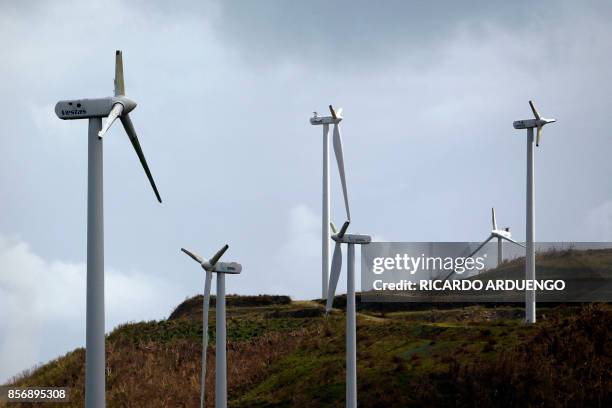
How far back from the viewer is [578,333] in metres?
69.2

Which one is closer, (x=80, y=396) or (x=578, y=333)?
(x=578, y=333)

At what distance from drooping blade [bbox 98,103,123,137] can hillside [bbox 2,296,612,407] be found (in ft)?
109

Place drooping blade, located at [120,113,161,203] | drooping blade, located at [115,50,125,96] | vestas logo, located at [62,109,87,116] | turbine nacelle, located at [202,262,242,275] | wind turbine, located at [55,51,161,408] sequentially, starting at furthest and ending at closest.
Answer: turbine nacelle, located at [202,262,242,275] < drooping blade, located at [115,50,125,96] < drooping blade, located at [120,113,161,203] < vestas logo, located at [62,109,87,116] < wind turbine, located at [55,51,161,408]

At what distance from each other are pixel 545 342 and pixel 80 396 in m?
37.7

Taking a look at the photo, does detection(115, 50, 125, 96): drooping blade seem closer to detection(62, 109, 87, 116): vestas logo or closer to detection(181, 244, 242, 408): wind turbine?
Result: detection(62, 109, 87, 116): vestas logo

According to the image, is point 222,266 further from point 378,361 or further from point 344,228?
point 378,361

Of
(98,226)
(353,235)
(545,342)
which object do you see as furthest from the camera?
(545,342)

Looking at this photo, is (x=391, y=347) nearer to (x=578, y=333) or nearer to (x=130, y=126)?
(x=578, y=333)

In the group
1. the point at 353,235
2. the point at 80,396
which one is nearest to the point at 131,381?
the point at 80,396

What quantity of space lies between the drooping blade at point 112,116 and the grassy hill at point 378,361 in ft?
109

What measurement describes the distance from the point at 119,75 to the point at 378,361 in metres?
38.9

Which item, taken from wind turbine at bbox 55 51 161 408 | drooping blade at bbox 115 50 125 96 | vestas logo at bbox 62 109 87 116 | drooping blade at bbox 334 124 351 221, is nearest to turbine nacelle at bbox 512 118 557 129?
drooping blade at bbox 334 124 351 221
